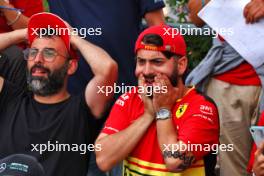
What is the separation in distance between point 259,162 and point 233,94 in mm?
854

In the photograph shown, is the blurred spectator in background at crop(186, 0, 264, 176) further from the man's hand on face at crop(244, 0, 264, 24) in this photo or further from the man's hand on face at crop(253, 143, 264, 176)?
the man's hand on face at crop(253, 143, 264, 176)

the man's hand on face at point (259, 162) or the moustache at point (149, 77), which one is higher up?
the moustache at point (149, 77)

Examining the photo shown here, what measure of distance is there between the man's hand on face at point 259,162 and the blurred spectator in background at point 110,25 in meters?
1.26

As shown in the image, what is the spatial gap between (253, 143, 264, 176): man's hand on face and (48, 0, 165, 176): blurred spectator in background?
126cm

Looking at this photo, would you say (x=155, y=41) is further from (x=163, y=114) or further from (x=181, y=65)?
(x=163, y=114)

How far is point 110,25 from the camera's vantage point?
465 cm

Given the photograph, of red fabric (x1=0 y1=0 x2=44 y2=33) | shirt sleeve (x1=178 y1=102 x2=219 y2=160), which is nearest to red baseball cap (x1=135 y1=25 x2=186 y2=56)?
shirt sleeve (x1=178 y1=102 x2=219 y2=160)

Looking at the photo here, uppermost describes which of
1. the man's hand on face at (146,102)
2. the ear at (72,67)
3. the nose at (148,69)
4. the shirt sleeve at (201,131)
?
the ear at (72,67)

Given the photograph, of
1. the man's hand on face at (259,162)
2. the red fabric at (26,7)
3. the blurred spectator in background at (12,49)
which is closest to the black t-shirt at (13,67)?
the blurred spectator in background at (12,49)

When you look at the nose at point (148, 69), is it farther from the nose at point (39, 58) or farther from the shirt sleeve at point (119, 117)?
the nose at point (39, 58)

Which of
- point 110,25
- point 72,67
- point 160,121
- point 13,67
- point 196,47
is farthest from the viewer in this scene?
point 196,47

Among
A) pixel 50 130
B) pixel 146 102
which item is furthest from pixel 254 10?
pixel 50 130

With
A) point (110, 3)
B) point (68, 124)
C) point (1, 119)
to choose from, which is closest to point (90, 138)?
point (68, 124)

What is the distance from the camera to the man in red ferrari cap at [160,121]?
382cm
